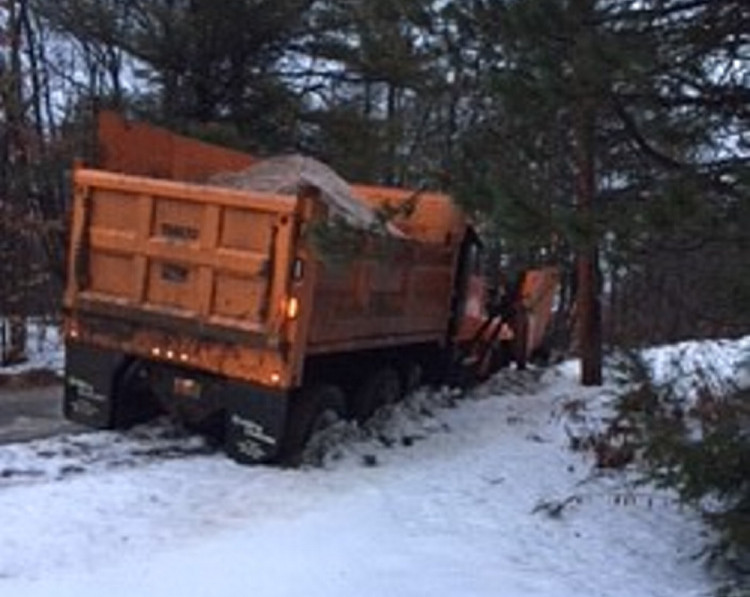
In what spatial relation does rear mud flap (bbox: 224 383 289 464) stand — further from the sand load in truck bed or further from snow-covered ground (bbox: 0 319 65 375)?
snow-covered ground (bbox: 0 319 65 375)

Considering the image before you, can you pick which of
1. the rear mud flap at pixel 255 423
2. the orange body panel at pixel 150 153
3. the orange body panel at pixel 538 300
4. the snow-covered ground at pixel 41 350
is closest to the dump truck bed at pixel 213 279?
the rear mud flap at pixel 255 423

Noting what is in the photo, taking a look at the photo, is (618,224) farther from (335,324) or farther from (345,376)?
(345,376)

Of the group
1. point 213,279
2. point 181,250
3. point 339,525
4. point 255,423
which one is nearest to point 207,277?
point 213,279

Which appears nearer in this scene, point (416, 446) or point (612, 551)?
point (612, 551)

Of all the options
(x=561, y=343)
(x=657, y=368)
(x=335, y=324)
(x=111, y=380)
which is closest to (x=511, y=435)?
(x=335, y=324)

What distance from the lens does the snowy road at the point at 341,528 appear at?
7.75 metres

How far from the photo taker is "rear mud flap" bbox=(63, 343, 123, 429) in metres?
12.4

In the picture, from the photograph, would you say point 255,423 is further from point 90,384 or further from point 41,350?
point 41,350

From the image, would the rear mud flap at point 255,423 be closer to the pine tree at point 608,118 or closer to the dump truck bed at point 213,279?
the dump truck bed at point 213,279

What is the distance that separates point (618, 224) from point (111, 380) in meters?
5.67

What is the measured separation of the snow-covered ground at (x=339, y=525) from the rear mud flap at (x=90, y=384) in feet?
1.49

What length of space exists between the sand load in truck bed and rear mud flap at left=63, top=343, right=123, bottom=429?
187 centimetres

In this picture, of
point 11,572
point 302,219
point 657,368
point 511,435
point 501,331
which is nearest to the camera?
point 11,572

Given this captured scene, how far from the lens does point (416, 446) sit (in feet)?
44.1
